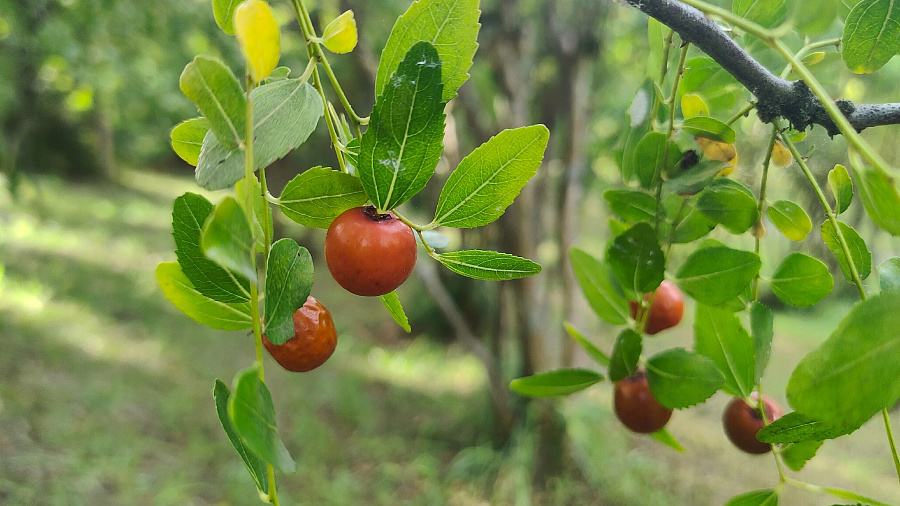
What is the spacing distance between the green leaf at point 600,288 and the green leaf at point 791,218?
0.50ft

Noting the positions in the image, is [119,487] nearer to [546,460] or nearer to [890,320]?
[546,460]

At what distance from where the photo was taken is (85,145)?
825 cm

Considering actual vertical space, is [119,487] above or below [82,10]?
below

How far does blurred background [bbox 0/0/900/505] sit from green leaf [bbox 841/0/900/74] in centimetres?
112

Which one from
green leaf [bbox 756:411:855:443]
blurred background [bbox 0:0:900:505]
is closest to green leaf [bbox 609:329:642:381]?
green leaf [bbox 756:411:855:443]

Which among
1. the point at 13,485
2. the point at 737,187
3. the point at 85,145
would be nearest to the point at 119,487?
the point at 13,485

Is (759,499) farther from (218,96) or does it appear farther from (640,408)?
(218,96)

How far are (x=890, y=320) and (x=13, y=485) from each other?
2.67 meters

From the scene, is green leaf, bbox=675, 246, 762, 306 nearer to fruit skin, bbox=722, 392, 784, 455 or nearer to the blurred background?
fruit skin, bbox=722, 392, 784, 455

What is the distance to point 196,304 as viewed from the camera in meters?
0.35

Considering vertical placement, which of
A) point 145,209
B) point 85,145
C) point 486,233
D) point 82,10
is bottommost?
point 486,233

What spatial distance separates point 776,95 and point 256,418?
15.1 inches

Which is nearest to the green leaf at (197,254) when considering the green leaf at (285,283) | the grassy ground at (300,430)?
the green leaf at (285,283)

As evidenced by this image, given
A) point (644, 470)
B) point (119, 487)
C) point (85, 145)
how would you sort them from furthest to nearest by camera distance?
point (85, 145) → point (644, 470) → point (119, 487)
